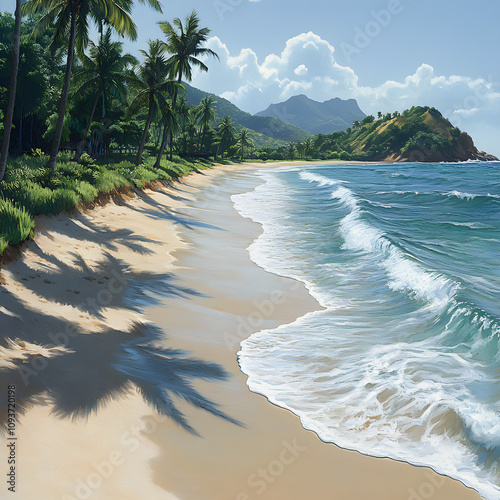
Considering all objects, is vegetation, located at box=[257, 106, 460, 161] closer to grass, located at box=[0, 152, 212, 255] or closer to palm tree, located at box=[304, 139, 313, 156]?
palm tree, located at box=[304, 139, 313, 156]

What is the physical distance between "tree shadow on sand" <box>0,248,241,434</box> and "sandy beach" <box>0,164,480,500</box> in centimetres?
2

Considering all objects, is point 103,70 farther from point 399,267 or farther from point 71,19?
point 399,267

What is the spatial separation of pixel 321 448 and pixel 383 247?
9931 mm

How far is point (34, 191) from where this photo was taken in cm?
1123

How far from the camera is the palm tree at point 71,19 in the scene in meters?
15.6

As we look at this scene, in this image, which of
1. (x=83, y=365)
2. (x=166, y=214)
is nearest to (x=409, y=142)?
(x=166, y=214)

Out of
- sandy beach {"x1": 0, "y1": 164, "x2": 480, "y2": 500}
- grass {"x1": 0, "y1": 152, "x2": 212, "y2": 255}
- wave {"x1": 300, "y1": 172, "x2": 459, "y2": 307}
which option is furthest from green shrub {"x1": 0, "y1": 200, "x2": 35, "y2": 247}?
wave {"x1": 300, "y1": 172, "x2": 459, "y2": 307}

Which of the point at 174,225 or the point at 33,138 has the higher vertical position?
the point at 33,138

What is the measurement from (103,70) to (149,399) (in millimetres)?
26341

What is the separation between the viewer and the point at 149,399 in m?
4.80

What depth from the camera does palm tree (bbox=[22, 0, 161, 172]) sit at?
15570 mm

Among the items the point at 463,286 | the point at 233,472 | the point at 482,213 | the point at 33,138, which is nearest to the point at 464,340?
the point at 463,286

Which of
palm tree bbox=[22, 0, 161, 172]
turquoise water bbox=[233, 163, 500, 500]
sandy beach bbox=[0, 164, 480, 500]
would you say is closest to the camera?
sandy beach bbox=[0, 164, 480, 500]

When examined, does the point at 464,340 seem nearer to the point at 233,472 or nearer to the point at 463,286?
the point at 463,286
